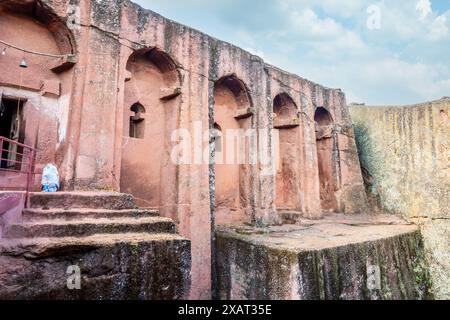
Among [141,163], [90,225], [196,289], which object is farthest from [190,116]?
[90,225]

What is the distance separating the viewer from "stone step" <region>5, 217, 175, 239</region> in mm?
3273

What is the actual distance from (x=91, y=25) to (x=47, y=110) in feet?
5.55

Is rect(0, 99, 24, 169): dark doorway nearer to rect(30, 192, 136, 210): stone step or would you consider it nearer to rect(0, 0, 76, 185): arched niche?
rect(0, 0, 76, 185): arched niche

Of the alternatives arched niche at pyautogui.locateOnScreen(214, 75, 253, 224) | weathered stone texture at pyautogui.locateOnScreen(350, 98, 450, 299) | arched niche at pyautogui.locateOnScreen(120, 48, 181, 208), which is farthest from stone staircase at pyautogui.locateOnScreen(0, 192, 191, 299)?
weathered stone texture at pyautogui.locateOnScreen(350, 98, 450, 299)

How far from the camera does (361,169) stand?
38.1 feet

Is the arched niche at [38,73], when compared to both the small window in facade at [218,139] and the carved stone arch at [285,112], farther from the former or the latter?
the carved stone arch at [285,112]

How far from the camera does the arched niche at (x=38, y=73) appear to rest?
5.53 m

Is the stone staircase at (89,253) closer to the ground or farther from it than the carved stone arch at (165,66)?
closer to the ground

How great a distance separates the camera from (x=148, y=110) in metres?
7.20

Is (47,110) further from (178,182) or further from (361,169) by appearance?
(361,169)

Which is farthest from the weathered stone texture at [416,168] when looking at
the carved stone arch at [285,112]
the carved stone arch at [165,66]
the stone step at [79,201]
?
the stone step at [79,201]

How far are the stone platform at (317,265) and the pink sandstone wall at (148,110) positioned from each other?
0.88 m

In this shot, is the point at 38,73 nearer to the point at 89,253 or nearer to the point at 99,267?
the point at 89,253

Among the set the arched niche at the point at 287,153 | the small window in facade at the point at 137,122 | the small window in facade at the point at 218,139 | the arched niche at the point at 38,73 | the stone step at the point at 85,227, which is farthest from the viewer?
the arched niche at the point at 287,153
